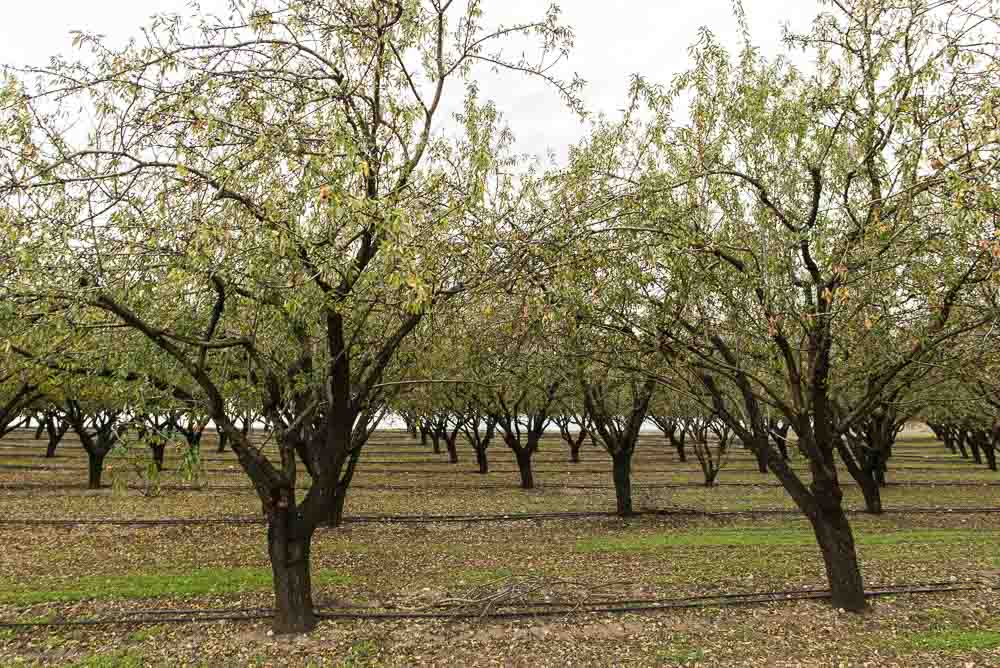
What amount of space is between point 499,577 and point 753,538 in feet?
28.9

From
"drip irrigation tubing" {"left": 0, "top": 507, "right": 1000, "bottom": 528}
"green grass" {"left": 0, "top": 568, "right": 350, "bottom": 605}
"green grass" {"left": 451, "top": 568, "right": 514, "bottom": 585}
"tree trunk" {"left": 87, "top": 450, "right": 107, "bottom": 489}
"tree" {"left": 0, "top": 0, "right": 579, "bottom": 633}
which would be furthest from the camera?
"tree trunk" {"left": 87, "top": 450, "right": 107, "bottom": 489}

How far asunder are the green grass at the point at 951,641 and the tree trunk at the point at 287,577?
9.59 m

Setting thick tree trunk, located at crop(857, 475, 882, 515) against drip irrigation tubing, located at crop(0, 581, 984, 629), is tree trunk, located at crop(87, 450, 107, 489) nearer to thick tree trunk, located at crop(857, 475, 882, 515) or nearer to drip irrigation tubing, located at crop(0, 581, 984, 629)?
drip irrigation tubing, located at crop(0, 581, 984, 629)

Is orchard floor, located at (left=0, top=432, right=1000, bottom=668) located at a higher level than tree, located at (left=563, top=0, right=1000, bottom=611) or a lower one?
lower

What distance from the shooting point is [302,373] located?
12.0 m

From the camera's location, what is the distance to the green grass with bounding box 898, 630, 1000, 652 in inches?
395

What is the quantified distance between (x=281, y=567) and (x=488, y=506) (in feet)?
52.2

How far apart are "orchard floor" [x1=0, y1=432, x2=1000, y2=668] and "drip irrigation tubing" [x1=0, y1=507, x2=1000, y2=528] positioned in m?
0.21

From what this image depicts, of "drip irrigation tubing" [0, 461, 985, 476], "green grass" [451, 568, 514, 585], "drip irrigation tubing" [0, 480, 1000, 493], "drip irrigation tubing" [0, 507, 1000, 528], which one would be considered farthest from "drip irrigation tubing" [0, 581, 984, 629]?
"drip irrigation tubing" [0, 461, 985, 476]

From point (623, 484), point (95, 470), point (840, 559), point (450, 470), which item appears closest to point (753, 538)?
point (623, 484)

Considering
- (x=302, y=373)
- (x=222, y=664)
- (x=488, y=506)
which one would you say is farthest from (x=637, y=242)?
(x=488, y=506)

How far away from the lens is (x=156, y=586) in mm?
13586

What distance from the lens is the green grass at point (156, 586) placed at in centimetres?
1286

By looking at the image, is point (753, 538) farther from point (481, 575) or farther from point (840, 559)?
point (481, 575)
